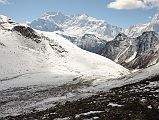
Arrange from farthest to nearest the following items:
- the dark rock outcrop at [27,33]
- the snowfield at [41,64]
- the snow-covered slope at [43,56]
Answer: the dark rock outcrop at [27,33]
the snow-covered slope at [43,56]
the snowfield at [41,64]

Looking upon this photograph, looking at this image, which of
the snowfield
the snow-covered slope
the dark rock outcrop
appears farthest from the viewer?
the dark rock outcrop

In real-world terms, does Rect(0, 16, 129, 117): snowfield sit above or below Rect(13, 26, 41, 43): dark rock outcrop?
below

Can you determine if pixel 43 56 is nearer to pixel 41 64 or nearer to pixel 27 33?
pixel 41 64

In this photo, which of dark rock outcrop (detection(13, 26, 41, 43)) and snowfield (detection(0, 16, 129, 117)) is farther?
dark rock outcrop (detection(13, 26, 41, 43))

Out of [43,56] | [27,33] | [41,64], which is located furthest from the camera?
[27,33]

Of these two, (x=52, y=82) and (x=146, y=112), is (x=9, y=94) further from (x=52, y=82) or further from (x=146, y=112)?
(x=146, y=112)

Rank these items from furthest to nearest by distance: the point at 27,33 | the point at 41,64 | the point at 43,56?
the point at 27,33 < the point at 43,56 < the point at 41,64

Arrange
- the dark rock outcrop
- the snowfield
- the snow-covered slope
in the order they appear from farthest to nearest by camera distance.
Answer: the dark rock outcrop, the snow-covered slope, the snowfield

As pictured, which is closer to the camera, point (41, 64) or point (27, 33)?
point (41, 64)

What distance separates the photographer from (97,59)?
14925cm

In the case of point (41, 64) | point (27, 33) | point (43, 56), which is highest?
point (27, 33)

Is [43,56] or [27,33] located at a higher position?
[27,33]

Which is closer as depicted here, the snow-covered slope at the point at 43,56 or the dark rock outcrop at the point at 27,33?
the snow-covered slope at the point at 43,56

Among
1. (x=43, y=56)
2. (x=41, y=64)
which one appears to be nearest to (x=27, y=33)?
(x=43, y=56)
